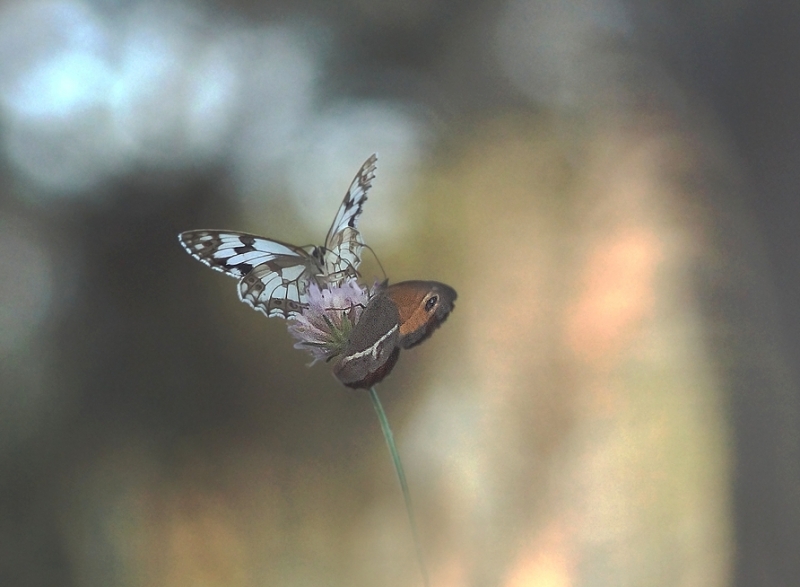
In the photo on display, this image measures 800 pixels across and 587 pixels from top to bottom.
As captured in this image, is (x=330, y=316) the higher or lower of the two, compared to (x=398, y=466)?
higher

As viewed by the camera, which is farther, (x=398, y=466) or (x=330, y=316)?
(x=398, y=466)

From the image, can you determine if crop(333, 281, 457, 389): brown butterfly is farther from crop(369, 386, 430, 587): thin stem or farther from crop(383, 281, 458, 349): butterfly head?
crop(369, 386, 430, 587): thin stem

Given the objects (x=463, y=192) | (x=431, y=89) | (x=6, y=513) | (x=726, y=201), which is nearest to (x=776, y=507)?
(x=726, y=201)

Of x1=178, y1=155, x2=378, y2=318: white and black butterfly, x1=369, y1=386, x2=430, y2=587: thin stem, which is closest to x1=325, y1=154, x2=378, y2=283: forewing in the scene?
x1=178, y1=155, x2=378, y2=318: white and black butterfly

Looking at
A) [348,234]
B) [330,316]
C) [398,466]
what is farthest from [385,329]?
[398,466]

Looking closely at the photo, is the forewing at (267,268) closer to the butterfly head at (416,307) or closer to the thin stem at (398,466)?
the butterfly head at (416,307)

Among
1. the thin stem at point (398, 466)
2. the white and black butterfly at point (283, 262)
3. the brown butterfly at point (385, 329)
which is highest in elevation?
the white and black butterfly at point (283, 262)

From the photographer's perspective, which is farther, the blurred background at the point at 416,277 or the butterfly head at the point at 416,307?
the blurred background at the point at 416,277

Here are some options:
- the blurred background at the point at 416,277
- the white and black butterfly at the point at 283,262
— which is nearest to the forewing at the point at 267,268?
the white and black butterfly at the point at 283,262

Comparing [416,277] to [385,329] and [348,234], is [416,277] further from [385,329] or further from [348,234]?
[385,329]
